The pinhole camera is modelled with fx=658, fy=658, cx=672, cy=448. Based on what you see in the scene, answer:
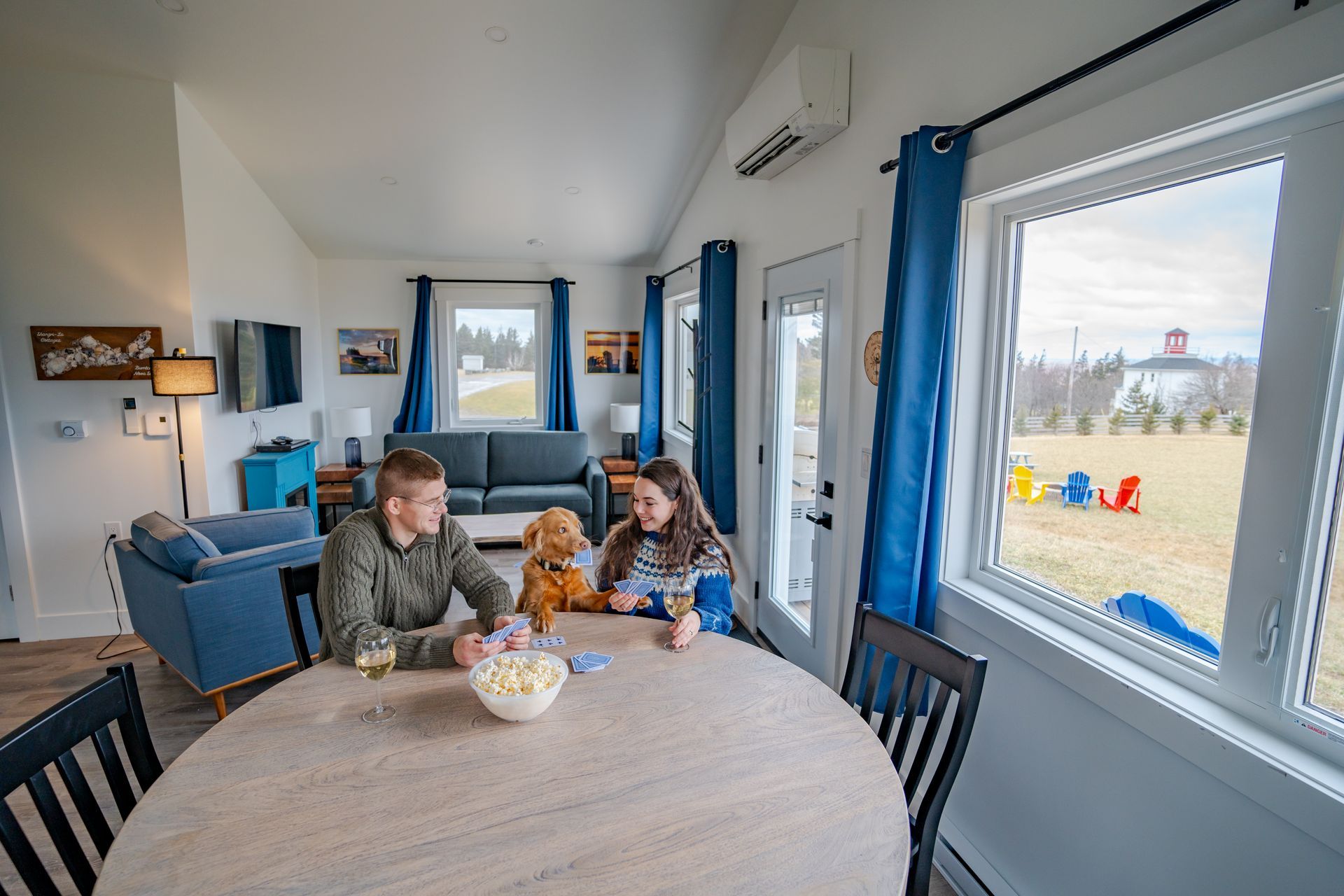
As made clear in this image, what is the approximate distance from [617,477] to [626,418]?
0.55 m

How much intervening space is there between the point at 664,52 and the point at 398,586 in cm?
284

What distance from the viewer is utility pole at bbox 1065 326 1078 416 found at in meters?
1.72

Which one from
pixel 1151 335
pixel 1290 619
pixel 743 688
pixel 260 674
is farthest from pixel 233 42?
pixel 1290 619

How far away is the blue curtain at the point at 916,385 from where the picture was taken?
184cm

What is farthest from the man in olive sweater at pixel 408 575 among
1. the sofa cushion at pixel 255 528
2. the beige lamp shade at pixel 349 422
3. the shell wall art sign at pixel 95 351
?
the beige lamp shade at pixel 349 422

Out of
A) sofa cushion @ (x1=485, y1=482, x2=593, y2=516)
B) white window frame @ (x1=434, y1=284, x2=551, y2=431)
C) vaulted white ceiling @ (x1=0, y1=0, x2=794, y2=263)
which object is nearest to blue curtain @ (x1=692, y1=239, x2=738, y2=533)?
vaulted white ceiling @ (x1=0, y1=0, x2=794, y2=263)

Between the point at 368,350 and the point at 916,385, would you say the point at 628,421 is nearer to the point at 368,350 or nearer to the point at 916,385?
the point at 368,350

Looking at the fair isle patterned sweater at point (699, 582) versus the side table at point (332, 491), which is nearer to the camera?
the fair isle patterned sweater at point (699, 582)

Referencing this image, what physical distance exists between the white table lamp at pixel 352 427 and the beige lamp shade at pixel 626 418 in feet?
6.97

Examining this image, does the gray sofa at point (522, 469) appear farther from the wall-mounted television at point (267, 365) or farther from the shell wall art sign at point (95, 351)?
the shell wall art sign at point (95, 351)

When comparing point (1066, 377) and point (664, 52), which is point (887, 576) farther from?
point (664, 52)

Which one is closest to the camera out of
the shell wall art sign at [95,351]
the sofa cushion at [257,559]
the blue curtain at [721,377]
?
the sofa cushion at [257,559]

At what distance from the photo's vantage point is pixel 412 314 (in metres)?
6.01

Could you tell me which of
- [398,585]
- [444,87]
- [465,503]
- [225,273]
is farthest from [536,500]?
[398,585]
